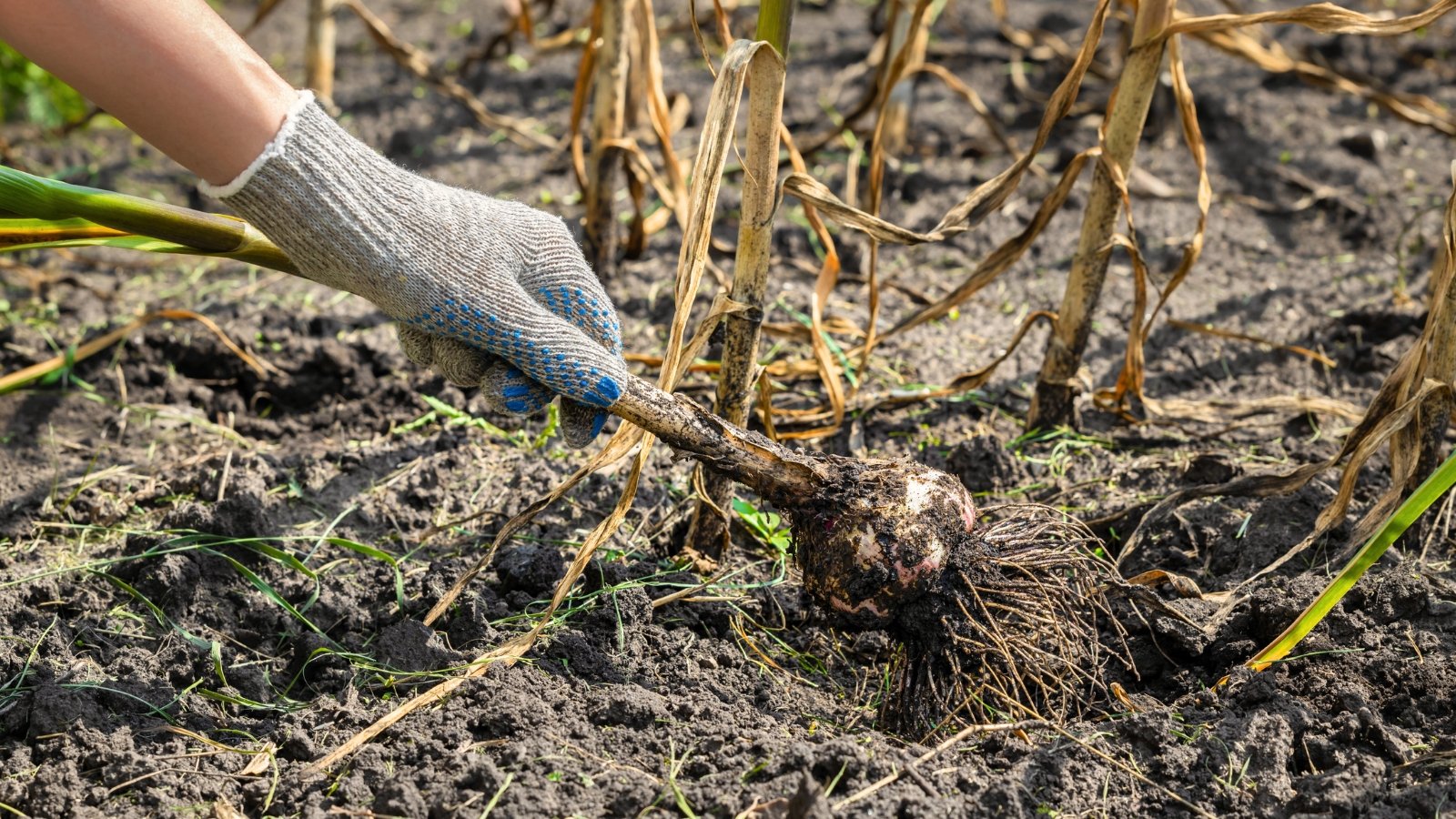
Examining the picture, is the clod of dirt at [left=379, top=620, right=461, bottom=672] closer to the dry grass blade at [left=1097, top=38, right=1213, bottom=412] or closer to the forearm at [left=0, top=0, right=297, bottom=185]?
the forearm at [left=0, top=0, right=297, bottom=185]

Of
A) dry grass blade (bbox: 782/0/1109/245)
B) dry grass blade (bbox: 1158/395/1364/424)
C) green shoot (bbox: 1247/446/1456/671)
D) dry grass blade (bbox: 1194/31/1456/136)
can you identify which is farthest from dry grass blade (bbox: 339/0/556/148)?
green shoot (bbox: 1247/446/1456/671)

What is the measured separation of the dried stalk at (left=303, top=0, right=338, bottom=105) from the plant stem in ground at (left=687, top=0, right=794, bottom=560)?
2.73 meters

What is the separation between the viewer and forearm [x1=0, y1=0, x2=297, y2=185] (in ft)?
5.25

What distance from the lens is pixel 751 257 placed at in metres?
2.06

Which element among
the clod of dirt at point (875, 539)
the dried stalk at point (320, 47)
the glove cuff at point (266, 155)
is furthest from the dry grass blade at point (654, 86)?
the dried stalk at point (320, 47)

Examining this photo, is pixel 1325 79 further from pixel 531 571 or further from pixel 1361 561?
pixel 531 571

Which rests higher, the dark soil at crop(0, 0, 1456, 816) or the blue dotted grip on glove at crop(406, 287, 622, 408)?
Answer: the blue dotted grip on glove at crop(406, 287, 622, 408)

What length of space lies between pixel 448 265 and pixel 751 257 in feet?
1.78

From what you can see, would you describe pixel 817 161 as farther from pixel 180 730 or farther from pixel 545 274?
pixel 180 730

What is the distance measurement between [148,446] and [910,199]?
246 cm

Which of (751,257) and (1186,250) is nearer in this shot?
(751,257)

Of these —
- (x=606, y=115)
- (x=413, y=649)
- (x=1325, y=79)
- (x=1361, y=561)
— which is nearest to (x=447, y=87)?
(x=606, y=115)

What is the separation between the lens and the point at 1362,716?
1831 millimetres

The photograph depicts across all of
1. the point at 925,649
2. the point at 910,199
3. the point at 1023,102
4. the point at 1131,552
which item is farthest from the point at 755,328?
the point at 1023,102
